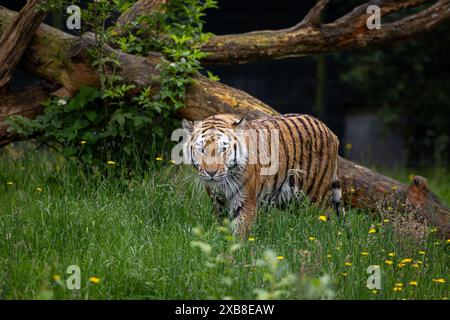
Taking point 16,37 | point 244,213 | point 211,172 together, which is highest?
point 16,37

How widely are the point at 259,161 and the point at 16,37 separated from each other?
7.28 ft

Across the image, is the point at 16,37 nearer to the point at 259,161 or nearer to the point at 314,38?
the point at 259,161

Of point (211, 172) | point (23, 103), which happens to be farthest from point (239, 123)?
point (23, 103)

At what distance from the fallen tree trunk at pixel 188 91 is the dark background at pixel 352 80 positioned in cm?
366

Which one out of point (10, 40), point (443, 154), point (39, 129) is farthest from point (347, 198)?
point (443, 154)

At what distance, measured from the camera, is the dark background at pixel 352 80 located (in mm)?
10062

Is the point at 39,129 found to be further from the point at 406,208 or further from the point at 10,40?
the point at 406,208

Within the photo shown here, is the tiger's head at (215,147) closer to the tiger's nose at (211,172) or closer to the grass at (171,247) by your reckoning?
the tiger's nose at (211,172)

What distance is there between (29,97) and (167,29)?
126 centimetres

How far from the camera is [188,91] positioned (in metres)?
6.25

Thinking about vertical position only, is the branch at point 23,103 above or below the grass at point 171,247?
above

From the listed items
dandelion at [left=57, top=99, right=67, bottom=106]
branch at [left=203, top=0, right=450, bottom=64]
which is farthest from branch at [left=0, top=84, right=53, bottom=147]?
branch at [left=203, top=0, right=450, bottom=64]

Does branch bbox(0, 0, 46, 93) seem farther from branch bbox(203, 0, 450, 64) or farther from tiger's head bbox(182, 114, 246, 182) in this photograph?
tiger's head bbox(182, 114, 246, 182)

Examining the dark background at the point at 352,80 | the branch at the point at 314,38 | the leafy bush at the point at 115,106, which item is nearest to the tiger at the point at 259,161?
the leafy bush at the point at 115,106
